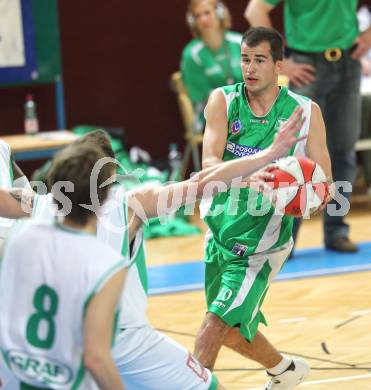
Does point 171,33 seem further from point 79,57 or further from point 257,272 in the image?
point 257,272

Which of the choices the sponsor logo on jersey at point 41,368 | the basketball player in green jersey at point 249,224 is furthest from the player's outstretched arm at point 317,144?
the sponsor logo on jersey at point 41,368

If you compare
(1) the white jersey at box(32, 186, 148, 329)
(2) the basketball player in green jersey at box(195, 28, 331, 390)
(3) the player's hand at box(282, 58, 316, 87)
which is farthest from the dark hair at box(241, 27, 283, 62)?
(3) the player's hand at box(282, 58, 316, 87)

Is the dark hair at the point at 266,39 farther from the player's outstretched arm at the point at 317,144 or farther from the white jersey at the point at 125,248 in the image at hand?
the white jersey at the point at 125,248

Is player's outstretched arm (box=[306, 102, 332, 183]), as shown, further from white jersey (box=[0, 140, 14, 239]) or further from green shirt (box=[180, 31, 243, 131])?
green shirt (box=[180, 31, 243, 131])

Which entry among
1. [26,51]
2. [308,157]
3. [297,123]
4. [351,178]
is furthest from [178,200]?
[26,51]

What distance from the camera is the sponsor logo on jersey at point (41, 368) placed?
3.15 metres

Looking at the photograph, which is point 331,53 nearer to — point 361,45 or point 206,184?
point 361,45

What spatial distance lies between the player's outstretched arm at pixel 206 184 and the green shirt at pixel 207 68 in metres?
5.33

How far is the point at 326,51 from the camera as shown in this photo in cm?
757

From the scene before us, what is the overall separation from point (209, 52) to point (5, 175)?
4966 millimetres

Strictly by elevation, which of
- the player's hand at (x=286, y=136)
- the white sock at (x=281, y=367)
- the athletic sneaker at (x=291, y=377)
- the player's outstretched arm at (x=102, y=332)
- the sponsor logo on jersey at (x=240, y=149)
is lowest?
the athletic sneaker at (x=291, y=377)

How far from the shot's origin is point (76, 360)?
3.13 meters

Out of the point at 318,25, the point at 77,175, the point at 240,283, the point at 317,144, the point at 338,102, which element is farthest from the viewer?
the point at 338,102

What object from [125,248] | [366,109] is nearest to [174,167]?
[366,109]
